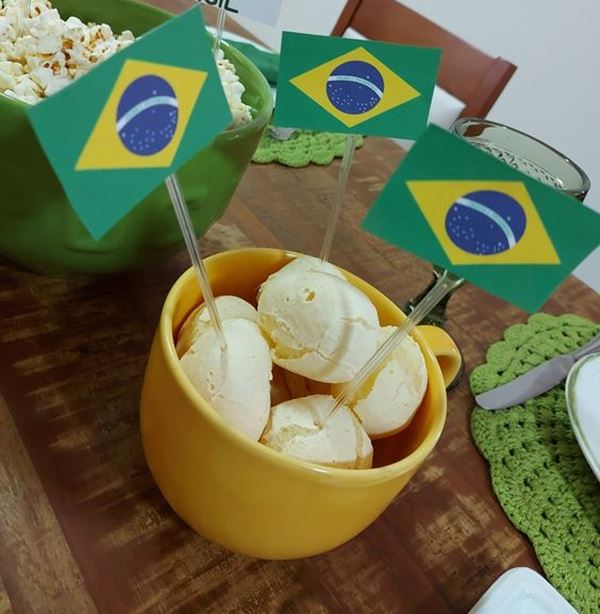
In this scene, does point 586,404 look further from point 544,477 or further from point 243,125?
point 243,125

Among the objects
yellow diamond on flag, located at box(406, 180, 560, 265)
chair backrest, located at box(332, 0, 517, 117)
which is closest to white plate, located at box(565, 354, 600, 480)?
yellow diamond on flag, located at box(406, 180, 560, 265)

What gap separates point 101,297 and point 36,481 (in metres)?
0.17

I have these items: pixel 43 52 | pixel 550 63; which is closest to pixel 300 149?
pixel 43 52

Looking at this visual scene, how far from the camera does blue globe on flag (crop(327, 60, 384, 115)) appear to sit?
37 cm

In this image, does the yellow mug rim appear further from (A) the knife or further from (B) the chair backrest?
(B) the chair backrest

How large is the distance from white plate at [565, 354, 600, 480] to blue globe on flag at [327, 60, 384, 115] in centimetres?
30

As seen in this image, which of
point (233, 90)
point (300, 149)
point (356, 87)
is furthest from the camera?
point (300, 149)

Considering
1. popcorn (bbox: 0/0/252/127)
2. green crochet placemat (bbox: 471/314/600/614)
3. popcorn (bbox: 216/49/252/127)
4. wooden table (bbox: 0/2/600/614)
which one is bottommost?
wooden table (bbox: 0/2/600/614)

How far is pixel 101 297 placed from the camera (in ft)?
1.68

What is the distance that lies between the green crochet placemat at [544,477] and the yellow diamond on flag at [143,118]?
37 cm

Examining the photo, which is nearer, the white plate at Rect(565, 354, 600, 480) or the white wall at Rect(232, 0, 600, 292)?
the white plate at Rect(565, 354, 600, 480)

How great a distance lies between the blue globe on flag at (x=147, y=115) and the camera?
0.26 meters

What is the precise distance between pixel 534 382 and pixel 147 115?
0.45 meters

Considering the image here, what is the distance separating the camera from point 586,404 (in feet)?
1.72
